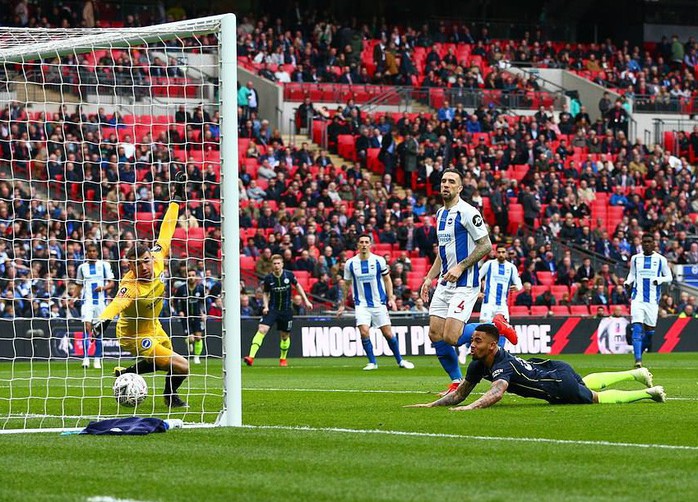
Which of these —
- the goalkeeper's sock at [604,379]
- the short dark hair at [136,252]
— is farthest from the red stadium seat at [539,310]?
the short dark hair at [136,252]

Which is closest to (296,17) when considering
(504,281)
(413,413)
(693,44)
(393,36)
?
(393,36)

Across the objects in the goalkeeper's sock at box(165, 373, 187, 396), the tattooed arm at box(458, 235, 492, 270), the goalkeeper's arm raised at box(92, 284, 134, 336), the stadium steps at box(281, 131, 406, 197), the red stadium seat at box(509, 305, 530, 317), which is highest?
the stadium steps at box(281, 131, 406, 197)

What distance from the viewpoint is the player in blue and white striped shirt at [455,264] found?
523 inches

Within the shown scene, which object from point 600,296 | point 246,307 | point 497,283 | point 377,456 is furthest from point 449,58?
point 377,456

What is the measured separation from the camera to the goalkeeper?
12.4 meters

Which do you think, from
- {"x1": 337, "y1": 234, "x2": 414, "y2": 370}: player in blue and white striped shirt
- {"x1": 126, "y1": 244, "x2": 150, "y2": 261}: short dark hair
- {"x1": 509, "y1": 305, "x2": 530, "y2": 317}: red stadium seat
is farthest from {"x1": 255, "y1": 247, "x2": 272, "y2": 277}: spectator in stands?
{"x1": 126, "y1": 244, "x2": 150, "y2": 261}: short dark hair

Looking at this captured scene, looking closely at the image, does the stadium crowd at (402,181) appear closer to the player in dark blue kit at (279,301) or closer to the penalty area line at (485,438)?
the player in dark blue kit at (279,301)

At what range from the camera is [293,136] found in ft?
127

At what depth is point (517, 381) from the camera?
1167 cm

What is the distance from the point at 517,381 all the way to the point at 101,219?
4.38m

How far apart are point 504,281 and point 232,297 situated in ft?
45.6

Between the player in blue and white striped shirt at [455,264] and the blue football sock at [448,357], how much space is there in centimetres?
1

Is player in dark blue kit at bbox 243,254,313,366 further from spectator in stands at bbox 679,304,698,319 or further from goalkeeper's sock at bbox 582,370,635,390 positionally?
spectator in stands at bbox 679,304,698,319

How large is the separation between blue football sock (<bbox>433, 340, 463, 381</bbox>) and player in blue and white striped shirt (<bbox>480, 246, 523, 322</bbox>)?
9.82 m
